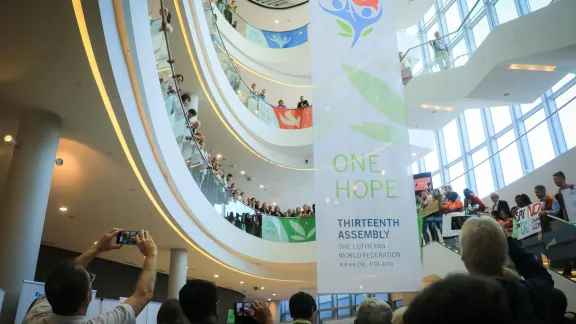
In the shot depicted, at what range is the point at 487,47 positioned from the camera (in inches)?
413

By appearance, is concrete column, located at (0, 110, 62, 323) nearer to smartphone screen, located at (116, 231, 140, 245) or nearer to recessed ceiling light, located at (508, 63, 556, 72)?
smartphone screen, located at (116, 231, 140, 245)

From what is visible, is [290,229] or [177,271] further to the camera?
[290,229]

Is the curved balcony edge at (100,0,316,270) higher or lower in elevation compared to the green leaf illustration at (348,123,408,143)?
higher

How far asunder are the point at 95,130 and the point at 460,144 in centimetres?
1332

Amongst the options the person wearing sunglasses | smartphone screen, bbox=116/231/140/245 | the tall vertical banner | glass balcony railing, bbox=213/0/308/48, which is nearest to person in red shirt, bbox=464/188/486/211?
the tall vertical banner

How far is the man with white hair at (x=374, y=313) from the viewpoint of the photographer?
2.58m

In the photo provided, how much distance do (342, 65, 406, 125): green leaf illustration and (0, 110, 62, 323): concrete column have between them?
392 cm

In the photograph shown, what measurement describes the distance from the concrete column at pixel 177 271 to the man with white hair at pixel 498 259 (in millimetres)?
10099

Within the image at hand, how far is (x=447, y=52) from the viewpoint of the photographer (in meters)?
12.3

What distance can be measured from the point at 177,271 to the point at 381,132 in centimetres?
844

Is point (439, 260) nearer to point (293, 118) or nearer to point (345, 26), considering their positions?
point (345, 26)

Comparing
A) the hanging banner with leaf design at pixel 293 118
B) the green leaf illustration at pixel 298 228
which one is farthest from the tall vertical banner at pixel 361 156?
the hanging banner with leaf design at pixel 293 118

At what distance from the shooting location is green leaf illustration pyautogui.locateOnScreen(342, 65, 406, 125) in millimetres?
4324

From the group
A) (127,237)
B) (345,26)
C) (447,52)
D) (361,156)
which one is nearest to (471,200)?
(447,52)
